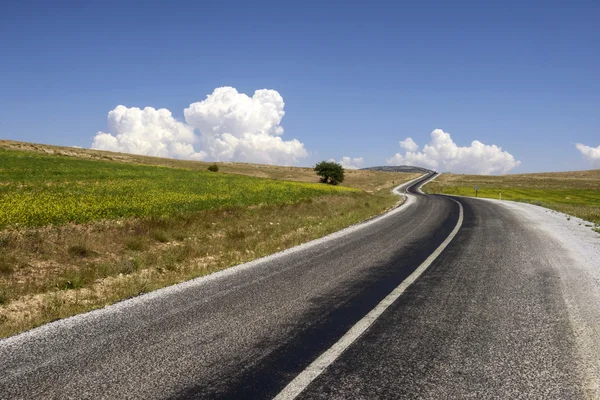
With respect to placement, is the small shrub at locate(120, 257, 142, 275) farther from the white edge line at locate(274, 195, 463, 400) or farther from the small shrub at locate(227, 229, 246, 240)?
the white edge line at locate(274, 195, 463, 400)

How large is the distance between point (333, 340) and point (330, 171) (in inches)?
2787

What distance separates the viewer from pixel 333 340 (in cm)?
411

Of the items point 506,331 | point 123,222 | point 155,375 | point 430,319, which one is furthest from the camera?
point 123,222

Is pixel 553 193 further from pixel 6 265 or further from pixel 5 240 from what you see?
pixel 6 265

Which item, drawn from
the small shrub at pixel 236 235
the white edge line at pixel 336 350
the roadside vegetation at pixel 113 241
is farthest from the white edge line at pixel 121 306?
the small shrub at pixel 236 235

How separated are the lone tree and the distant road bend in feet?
220

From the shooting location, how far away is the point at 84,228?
474 inches

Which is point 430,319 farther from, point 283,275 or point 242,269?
point 242,269

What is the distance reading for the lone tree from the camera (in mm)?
74312

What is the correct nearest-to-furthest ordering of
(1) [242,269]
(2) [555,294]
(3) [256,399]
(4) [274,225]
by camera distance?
(3) [256,399]
(2) [555,294]
(1) [242,269]
(4) [274,225]

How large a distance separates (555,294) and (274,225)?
38.2 ft

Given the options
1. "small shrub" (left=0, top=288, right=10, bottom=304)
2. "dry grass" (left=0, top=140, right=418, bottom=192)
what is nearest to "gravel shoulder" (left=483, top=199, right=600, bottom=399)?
"small shrub" (left=0, top=288, right=10, bottom=304)

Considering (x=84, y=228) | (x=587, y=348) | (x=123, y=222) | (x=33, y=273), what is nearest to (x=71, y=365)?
(x=587, y=348)

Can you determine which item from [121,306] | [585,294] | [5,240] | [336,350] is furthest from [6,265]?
[585,294]
